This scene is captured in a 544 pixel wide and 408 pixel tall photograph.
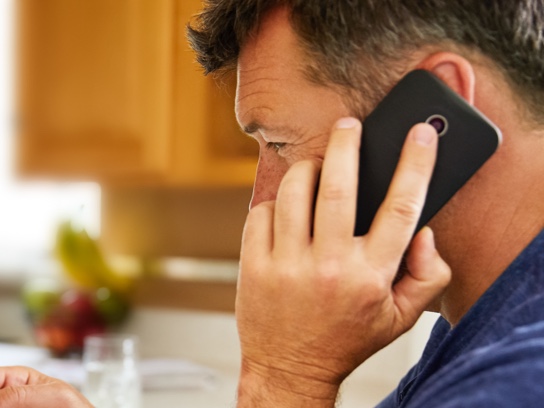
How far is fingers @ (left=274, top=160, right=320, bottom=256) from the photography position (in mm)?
767

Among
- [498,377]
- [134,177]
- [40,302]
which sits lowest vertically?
[40,302]

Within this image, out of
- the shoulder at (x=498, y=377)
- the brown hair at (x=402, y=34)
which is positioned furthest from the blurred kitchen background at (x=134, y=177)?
the shoulder at (x=498, y=377)

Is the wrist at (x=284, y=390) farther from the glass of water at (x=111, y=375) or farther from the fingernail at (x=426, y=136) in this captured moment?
the glass of water at (x=111, y=375)

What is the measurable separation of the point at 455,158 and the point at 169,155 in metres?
1.48

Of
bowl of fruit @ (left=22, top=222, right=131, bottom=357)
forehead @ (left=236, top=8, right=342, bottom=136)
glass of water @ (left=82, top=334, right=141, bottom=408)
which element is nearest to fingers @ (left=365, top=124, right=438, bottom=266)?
forehead @ (left=236, top=8, right=342, bottom=136)

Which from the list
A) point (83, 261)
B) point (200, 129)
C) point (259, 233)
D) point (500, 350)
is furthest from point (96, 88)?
point (500, 350)

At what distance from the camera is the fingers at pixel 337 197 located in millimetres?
745

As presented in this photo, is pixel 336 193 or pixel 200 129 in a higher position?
pixel 336 193

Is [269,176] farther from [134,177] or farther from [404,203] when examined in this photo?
[134,177]

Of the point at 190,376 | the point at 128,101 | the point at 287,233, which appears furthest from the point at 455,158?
the point at 128,101

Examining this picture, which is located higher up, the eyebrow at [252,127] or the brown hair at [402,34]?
the brown hair at [402,34]

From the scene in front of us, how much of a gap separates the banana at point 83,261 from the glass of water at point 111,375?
0.81 metres

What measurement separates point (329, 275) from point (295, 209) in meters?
0.07

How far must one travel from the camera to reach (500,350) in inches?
24.2
